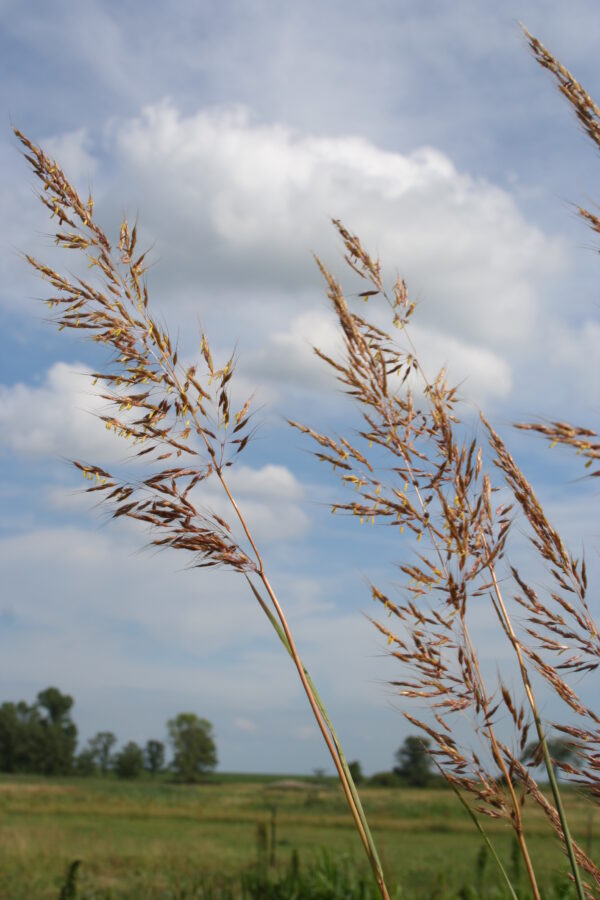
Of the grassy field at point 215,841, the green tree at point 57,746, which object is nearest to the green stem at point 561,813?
the grassy field at point 215,841

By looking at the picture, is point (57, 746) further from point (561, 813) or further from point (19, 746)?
point (561, 813)

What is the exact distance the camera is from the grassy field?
10453 millimetres

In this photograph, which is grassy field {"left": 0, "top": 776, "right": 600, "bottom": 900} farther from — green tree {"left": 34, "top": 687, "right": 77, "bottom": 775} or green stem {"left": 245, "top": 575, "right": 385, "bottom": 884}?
green tree {"left": 34, "top": 687, "right": 77, "bottom": 775}

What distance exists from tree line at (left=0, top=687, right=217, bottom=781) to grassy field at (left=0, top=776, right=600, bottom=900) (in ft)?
144

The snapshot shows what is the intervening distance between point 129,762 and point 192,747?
7493 millimetres

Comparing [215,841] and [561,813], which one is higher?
[561,813]

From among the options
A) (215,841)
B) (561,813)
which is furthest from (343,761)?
(215,841)

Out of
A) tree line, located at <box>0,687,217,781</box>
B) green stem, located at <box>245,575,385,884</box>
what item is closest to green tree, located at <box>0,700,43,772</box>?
tree line, located at <box>0,687,217,781</box>

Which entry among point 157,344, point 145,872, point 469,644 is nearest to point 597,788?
point 469,644

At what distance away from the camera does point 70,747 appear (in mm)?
83688

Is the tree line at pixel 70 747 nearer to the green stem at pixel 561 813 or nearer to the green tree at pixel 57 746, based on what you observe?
the green tree at pixel 57 746

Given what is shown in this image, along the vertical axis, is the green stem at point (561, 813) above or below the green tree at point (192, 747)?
above

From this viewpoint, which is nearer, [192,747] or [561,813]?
[561,813]

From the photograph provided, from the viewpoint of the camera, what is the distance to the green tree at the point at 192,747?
89125 millimetres
